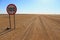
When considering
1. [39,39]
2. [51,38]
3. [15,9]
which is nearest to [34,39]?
[39,39]

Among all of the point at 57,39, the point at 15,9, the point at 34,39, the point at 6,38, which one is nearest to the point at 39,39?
the point at 34,39

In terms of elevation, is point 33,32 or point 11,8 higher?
point 11,8

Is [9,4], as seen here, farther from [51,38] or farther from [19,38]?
[51,38]

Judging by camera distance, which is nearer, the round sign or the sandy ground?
the sandy ground

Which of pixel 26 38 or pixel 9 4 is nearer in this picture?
pixel 26 38

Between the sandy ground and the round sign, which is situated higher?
the round sign

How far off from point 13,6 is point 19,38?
2385 mm

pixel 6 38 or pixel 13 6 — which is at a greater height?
pixel 13 6

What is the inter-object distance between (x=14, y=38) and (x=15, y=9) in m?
2.36

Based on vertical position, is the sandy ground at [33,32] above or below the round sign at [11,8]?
below

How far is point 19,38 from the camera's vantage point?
9359 mm

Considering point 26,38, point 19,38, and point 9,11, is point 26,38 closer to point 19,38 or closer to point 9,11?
point 19,38

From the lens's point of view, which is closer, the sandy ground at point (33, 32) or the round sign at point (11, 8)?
the sandy ground at point (33, 32)

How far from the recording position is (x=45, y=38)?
30.8 ft
